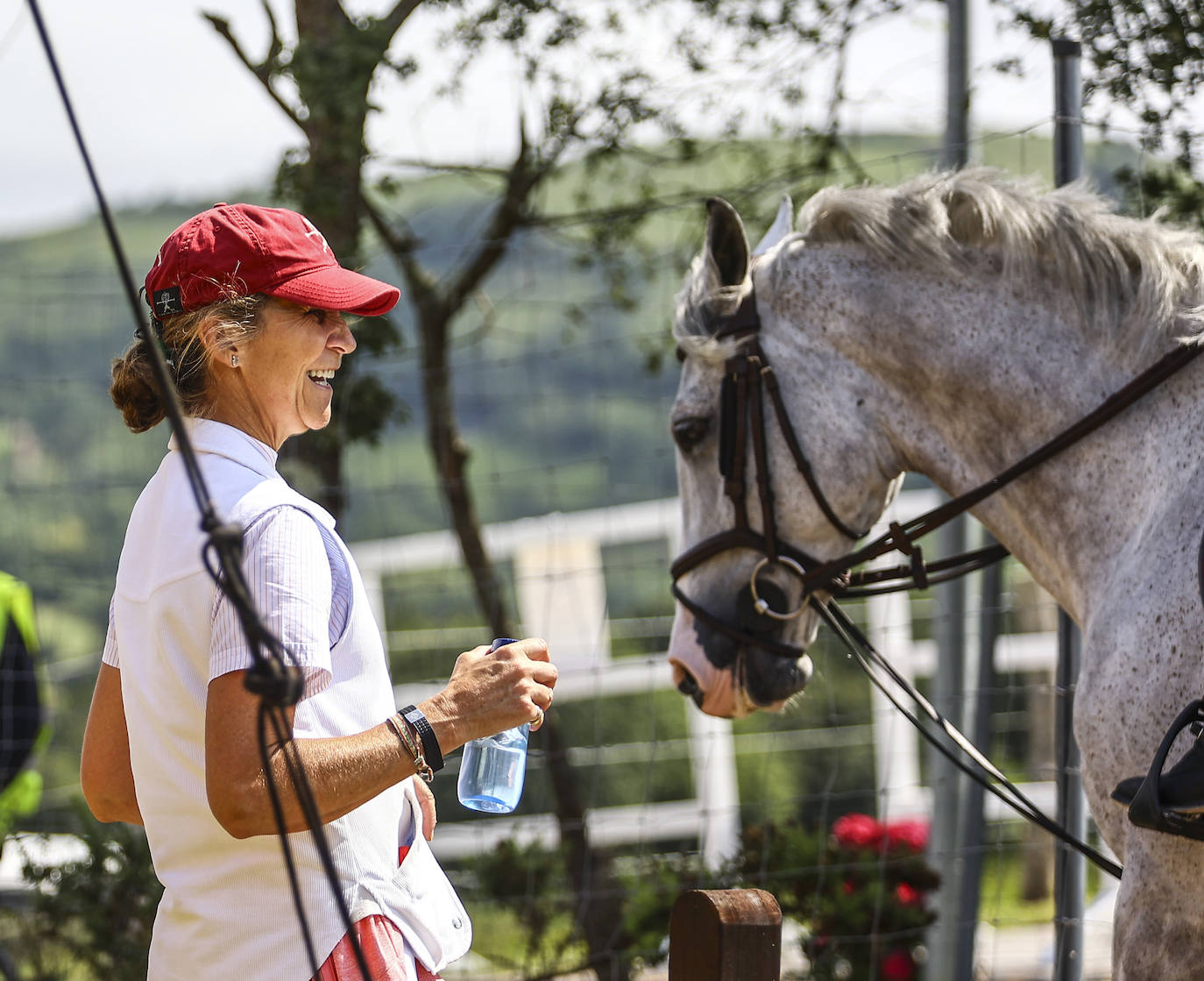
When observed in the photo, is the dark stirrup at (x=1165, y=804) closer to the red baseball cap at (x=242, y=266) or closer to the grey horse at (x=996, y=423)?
the grey horse at (x=996, y=423)

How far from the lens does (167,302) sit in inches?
62.7

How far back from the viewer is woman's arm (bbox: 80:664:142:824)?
5.83 feet

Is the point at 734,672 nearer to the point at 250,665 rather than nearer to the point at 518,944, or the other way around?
the point at 250,665

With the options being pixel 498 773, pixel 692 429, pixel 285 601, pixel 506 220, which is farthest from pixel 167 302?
pixel 506 220

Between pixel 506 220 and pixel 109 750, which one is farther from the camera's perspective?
pixel 506 220

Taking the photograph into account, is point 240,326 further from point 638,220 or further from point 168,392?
point 638,220

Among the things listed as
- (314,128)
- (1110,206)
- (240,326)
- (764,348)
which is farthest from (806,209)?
(314,128)

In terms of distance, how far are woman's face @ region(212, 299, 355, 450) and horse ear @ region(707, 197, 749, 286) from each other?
1.10 m

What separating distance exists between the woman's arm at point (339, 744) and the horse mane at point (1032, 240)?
1.25m

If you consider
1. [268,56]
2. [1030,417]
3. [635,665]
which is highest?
[268,56]

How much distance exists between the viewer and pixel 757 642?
2596 millimetres

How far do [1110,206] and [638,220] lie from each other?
8.80 feet

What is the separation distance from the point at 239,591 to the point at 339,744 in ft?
1.02

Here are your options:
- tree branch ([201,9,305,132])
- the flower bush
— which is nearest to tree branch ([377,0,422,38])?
tree branch ([201,9,305,132])
